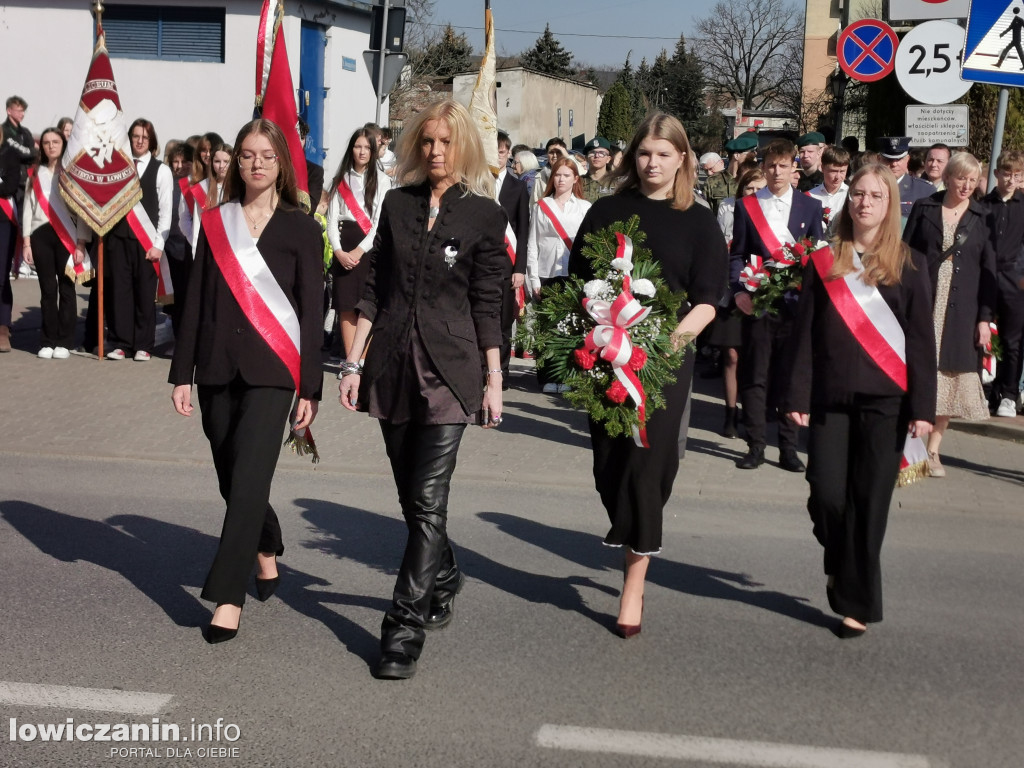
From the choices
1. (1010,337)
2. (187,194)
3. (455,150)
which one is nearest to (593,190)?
(187,194)

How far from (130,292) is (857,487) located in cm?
877

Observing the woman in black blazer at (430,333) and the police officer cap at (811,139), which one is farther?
the police officer cap at (811,139)

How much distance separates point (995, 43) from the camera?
30.7 ft

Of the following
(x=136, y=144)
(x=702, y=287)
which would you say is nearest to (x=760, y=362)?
(x=702, y=287)

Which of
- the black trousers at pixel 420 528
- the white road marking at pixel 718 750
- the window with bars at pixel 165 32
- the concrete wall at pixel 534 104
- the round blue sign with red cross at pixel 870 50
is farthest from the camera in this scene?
the concrete wall at pixel 534 104

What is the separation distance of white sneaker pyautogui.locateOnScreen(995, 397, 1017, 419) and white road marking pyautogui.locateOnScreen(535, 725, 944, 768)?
6.99m

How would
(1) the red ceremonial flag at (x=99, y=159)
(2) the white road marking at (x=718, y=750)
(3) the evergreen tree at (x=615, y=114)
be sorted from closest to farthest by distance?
(2) the white road marking at (x=718, y=750)
(1) the red ceremonial flag at (x=99, y=159)
(3) the evergreen tree at (x=615, y=114)

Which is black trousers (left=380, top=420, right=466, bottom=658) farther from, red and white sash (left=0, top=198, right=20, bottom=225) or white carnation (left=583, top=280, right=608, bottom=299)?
red and white sash (left=0, top=198, right=20, bottom=225)

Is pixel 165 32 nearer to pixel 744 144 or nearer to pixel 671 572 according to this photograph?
pixel 744 144

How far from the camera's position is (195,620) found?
17.7 ft

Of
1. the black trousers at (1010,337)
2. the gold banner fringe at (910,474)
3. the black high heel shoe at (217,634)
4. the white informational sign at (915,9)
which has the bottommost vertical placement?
the black high heel shoe at (217,634)

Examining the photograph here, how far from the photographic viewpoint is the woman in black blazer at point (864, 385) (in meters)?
5.28

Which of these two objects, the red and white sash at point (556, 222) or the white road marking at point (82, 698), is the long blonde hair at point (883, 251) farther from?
the red and white sash at point (556, 222)

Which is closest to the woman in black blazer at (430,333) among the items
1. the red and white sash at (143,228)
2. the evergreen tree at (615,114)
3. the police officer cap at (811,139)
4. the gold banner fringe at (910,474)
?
the gold banner fringe at (910,474)
